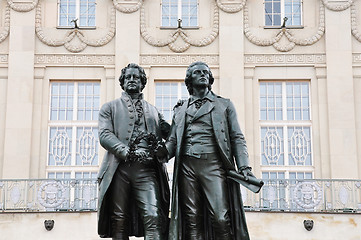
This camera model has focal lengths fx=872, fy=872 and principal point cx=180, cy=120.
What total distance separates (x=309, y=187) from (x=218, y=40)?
5729 mm

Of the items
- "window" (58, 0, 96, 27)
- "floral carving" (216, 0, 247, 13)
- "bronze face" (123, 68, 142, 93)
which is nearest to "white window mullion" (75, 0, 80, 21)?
"window" (58, 0, 96, 27)

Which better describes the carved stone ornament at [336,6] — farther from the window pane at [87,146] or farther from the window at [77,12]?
the window pane at [87,146]

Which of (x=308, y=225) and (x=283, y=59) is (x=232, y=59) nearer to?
(x=283, y=59)

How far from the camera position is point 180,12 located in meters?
26.0

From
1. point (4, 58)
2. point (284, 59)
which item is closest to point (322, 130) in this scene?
point (284, 59)

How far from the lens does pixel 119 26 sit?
83.8ft

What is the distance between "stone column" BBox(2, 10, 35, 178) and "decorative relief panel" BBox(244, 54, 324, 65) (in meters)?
6.33

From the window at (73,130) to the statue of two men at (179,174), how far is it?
15.1 metres

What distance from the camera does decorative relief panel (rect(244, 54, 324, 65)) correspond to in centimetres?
2533


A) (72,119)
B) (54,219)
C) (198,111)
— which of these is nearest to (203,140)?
(198,111)

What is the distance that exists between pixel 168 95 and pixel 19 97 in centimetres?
427

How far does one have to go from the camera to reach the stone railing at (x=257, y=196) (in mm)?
21641

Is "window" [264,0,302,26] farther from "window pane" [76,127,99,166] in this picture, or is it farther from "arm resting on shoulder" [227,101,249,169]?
"arm resting on shoulder" [227,101,249,169]

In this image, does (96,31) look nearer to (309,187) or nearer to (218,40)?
(218,40)
